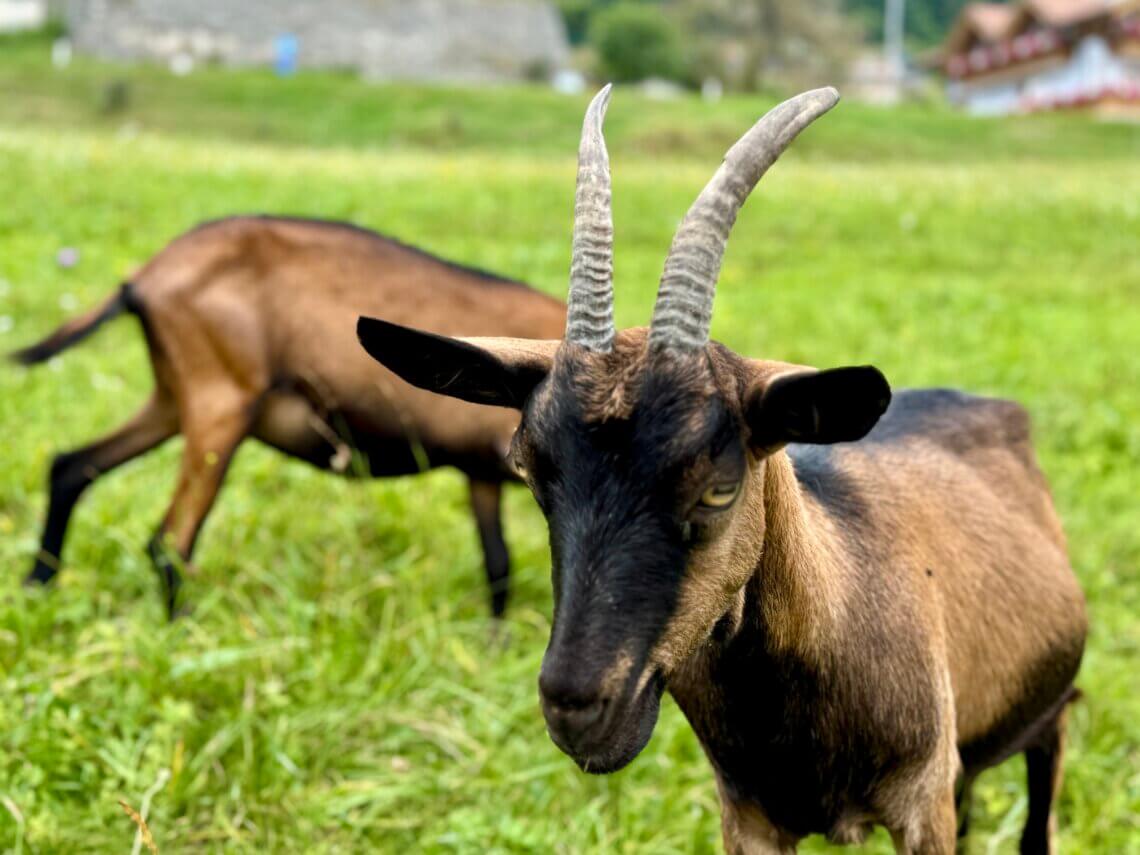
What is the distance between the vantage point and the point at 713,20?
5300 cm

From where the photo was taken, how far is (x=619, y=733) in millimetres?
1982

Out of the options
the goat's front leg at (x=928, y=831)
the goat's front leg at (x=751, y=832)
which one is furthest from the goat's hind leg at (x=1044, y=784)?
the goat's front leg at (x=751, y=832)

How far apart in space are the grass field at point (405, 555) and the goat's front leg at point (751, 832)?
2.65 feet

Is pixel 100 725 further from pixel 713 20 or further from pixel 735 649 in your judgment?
pixel 713 20

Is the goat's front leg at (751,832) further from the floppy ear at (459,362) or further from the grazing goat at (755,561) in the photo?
the floppy ear at (459,362)

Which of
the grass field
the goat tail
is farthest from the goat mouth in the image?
the goat tail

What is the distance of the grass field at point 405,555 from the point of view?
3592mm

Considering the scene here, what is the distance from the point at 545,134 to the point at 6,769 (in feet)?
74.9

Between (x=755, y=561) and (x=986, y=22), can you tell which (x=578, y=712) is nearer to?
(x=755, y=561)

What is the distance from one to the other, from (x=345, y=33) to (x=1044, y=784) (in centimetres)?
3980

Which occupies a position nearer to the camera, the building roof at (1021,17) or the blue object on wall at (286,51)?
the blue object on wall at (286,51)

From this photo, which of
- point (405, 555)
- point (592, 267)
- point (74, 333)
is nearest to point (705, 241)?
point (592, 267)

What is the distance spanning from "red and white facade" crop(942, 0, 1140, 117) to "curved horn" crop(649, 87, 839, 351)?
3830 centimetres

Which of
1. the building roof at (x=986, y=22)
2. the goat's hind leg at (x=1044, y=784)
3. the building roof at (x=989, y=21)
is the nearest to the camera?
the goat's hind leg at (x=1044, y=784)
